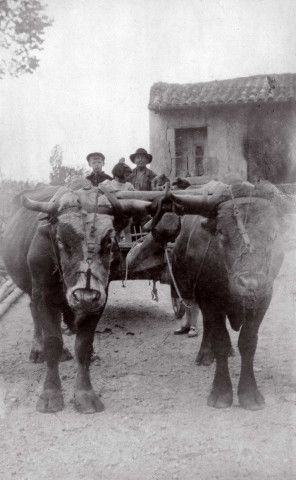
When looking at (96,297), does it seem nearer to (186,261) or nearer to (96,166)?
(186,261)

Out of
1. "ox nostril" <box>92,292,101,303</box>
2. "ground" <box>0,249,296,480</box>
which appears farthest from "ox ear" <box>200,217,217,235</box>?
"ground" <box>0,249,296,480</box>

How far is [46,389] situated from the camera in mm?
4266

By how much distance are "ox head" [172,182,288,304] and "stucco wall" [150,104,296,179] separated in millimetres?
9724

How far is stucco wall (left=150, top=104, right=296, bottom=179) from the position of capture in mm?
14008

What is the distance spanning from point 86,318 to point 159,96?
1183 centimetres

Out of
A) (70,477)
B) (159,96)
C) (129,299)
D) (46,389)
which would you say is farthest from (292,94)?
(70,477)

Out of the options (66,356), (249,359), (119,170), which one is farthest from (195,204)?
(119,170)

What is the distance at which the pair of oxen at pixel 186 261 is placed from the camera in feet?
12.5

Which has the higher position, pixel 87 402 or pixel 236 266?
pixel 236 266

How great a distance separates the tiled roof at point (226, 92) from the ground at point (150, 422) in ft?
28.9

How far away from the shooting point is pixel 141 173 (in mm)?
8164

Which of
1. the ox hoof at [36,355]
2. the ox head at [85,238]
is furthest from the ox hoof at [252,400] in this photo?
the ox hoof at [36,355]

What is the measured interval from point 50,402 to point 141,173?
4.61m

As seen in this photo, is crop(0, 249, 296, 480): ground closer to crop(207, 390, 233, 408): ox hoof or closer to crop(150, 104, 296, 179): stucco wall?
crop(207, 390, 233, 408): ox hoof
